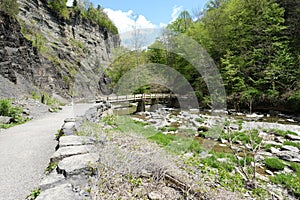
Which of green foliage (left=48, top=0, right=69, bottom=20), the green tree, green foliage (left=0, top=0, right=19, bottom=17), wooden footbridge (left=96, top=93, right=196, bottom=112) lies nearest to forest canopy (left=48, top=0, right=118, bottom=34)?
green foliage (left=48, top=0, right=69, bottom=20)

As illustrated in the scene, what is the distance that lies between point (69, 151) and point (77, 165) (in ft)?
1.98

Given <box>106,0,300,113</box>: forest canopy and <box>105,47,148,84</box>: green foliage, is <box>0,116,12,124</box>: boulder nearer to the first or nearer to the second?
<box>106,0,300,113</box>: forest canopy

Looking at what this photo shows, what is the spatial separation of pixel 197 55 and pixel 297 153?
13698 mm

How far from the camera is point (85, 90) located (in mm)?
24094

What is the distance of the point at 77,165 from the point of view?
2277mm

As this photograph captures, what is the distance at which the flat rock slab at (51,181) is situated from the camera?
1.95m

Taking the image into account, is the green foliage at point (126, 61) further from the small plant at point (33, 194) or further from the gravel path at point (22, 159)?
the small plant at point (33, 194)

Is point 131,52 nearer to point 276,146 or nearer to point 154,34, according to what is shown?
point 154,34

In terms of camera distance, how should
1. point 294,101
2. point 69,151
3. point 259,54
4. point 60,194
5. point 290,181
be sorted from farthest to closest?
1. point 259,54
2. point 294,101
3. point 290,181
4. point 69,151
5. point 60,194

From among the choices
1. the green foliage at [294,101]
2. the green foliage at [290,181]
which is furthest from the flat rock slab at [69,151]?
the green foliage at [294,101]

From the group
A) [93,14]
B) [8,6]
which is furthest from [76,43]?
[8,6]

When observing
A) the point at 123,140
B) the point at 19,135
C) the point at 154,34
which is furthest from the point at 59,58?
the point at 123,140

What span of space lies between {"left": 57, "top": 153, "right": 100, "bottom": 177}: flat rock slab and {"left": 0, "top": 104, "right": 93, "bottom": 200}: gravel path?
44cm

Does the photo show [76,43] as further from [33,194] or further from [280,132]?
[33,194]
